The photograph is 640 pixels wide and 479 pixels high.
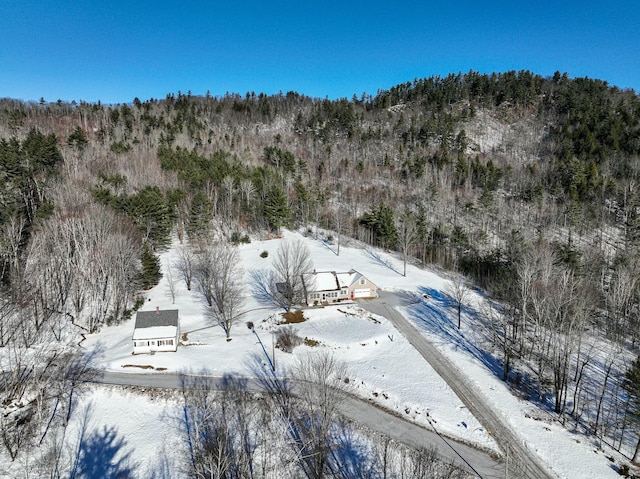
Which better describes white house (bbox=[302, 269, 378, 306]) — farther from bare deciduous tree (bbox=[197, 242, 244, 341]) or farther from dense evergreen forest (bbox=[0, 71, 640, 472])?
dense evergreen forest (bbox=[0, 71, 640, 472])

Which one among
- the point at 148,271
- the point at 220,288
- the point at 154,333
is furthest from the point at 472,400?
the point at 148,271

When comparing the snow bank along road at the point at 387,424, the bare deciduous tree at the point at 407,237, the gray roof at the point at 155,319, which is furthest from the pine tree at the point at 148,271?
the bare deciduous tree at the point at 407,237

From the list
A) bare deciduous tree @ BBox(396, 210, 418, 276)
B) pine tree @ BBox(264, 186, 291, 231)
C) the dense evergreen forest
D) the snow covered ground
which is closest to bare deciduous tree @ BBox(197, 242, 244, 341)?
the snow covered ground

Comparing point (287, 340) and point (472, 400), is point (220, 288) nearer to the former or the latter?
point (287, 340)

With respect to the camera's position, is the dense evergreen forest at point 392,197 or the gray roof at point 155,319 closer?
the gray roof at point 155,319

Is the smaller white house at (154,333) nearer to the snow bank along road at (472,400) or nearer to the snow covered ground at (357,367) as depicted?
the snow covered ground at (357,367)

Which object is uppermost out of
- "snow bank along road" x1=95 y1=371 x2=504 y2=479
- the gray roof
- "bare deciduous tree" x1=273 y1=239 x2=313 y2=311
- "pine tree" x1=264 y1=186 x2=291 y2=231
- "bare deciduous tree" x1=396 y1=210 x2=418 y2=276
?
"pine tree" x1=264 y1=186 x2=291 y2=231

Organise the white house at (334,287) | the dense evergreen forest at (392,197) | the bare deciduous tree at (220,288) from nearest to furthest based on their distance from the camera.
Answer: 1. the dense evergreen forest at (392,197)
2. the bare deciduous tree at (220,288)
3. the white house at (334,287)
